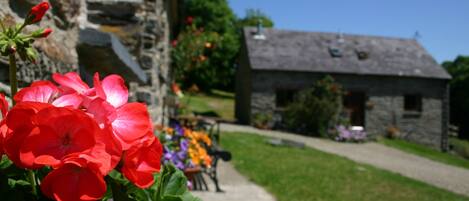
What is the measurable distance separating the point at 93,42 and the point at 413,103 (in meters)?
22.6

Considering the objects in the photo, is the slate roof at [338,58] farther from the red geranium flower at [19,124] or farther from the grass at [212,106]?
the red geranium flower at [19,124]

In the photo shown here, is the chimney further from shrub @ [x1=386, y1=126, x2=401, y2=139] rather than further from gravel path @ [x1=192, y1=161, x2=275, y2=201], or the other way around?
gravel path @ [x1=192, y1=161, x2=275, y2=201]

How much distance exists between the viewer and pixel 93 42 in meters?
2.69

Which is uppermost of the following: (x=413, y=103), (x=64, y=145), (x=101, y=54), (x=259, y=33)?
(x=259, y=33)

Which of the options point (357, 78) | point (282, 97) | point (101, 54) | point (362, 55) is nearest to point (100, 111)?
point (101, 54)

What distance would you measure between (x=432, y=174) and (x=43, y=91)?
11.7 m

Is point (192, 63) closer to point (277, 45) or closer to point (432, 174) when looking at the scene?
point (432, 174)

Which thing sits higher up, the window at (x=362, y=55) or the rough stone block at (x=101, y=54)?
the rough stone block at (x=101, y=54)

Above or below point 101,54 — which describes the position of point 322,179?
below

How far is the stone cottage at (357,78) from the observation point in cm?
2111

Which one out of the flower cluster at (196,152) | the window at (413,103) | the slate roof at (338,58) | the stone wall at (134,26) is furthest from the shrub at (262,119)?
the stone wall at (134,26)

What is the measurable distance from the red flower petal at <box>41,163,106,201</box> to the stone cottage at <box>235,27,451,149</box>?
19.9 metres

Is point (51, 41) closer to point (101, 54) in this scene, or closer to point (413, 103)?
point (101, 54)

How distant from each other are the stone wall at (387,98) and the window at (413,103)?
0.20 metres
